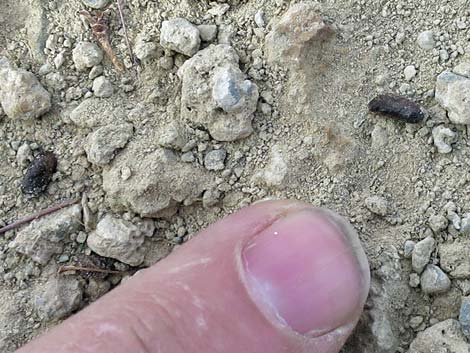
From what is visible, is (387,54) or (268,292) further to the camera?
(387,54)

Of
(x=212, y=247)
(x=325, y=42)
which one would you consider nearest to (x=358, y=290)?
(x=212, y=247)

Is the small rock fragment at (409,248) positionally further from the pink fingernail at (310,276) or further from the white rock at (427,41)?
the white rock at (427,41)

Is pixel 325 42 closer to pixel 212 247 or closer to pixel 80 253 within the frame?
pixel 212 247

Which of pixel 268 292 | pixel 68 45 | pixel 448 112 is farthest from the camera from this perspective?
pixel 68 45

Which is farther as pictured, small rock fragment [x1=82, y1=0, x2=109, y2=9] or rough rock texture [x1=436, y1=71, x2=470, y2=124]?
small rock fragment [x1=82, y1=0, x2=109, y2=9]

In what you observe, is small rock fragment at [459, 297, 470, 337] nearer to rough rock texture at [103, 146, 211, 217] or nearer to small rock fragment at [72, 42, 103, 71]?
rough rock texture at [103, 146, 211, 217]

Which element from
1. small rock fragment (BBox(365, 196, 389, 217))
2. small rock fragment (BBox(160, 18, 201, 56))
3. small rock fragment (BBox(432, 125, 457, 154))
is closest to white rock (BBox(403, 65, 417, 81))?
small rock fragment (BBox(432, 125, 457, 154))
